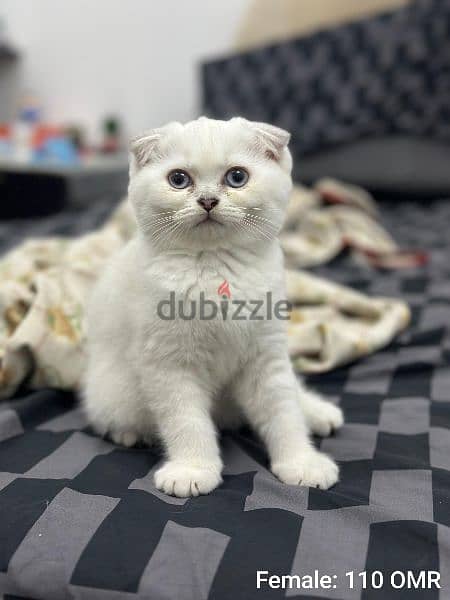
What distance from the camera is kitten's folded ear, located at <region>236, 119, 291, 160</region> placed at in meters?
0.83

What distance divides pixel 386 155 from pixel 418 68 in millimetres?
456

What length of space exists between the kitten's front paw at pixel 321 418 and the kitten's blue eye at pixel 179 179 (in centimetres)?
45

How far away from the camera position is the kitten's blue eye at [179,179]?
800 mm

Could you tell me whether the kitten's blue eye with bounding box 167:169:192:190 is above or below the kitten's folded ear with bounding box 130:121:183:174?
below

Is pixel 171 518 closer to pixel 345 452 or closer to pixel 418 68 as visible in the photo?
pixel 345 452

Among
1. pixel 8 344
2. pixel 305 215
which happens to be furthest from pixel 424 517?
pixel 305 215

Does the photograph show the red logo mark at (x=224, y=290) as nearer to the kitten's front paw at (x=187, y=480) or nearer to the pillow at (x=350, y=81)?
the kitten's front paw at (x=187, y=480)

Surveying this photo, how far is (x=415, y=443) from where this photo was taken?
96 centimetres

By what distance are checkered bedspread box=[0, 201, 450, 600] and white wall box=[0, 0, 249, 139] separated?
10.0ft


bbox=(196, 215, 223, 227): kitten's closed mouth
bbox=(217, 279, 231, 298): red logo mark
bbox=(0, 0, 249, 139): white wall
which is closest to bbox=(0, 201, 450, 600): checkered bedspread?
bbox=(217, 279, 231, 298): red logo mark

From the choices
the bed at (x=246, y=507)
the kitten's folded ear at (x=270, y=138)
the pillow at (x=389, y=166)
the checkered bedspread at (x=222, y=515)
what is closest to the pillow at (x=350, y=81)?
the pillow at (x=389, y=166)

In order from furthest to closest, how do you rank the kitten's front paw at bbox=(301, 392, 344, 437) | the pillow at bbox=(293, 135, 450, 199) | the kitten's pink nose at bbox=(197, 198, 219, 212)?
the pillow at bbox=(293, 135, 450, 199) → the kitten's front paw at bbox=(301, 392, 344, 437) → the kitten's pink nose at bbox=(197, 198, 219, 212)

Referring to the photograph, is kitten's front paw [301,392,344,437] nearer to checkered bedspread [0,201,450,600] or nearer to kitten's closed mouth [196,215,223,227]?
checkered bedspread [0,201,450,600]

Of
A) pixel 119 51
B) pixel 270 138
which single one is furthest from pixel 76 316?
pixel 119 51
